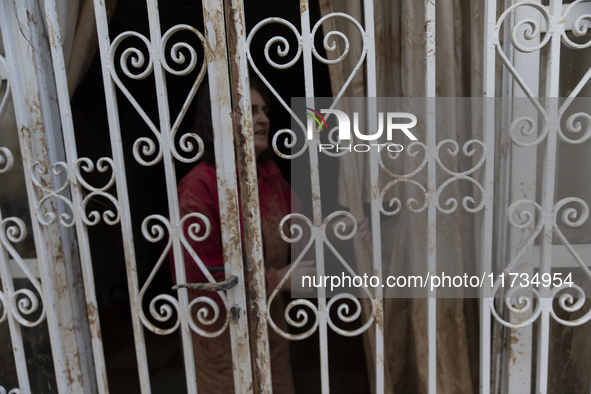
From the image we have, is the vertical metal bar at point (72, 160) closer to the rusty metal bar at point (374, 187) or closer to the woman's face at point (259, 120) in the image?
the woman's face at point (259, 120)

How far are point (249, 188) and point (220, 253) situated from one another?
1.28ft

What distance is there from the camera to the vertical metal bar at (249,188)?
1.13 m

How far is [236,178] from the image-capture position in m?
1.20

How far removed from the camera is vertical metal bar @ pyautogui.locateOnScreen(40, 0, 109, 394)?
1.18 metres

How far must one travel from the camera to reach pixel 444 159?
1408mm

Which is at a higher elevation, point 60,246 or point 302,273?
point 60,246

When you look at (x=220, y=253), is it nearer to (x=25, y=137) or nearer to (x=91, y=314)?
(x=91, y=314)

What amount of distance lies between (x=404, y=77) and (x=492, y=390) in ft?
4.18

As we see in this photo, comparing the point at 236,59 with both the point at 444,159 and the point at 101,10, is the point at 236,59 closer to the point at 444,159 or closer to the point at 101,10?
the point at 101,10

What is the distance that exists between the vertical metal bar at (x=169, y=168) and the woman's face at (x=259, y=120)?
52cm

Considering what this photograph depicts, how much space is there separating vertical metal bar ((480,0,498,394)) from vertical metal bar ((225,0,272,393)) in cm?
75

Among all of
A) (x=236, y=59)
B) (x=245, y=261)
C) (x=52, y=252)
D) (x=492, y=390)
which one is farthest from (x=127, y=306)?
(x=492, y=390)

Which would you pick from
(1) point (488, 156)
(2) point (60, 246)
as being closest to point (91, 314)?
(2) point (60, 246)

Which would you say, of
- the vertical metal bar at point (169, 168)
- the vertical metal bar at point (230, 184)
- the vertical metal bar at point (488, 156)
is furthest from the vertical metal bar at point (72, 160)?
the vertical metal bar at point (488, 156)
